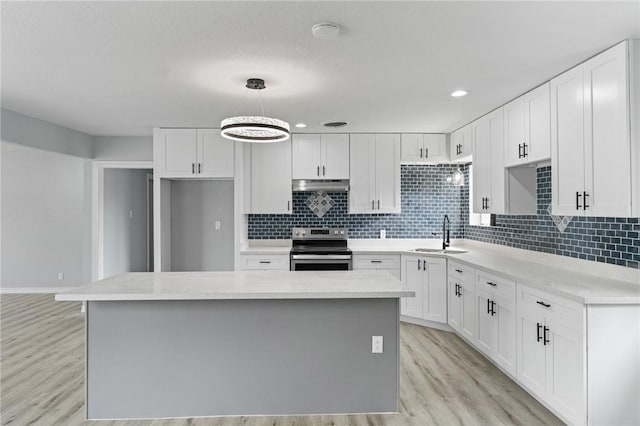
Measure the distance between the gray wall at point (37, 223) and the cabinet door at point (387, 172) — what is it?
16.4 ft

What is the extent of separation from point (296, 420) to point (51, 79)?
3.14 meters

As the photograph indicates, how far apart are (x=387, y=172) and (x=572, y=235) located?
236 cm

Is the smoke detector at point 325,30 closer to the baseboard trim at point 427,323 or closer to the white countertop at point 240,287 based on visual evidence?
the white countertop at point 240,287

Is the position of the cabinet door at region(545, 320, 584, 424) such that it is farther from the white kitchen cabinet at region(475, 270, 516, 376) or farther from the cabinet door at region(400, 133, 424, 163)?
the cabinet door at region(400, 133, 424, 163)

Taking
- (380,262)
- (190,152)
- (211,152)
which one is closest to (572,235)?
(380,262)

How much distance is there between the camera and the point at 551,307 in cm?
263

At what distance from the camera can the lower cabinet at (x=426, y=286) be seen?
462 centimetres

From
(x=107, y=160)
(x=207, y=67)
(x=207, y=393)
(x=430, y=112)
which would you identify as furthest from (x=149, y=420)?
(x=107, y=160)

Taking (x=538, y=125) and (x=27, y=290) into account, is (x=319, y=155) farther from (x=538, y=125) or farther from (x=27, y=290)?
(x=27, y=290)

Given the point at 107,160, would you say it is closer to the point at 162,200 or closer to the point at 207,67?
the point at 162,200

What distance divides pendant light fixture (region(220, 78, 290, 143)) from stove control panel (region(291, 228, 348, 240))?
96.3 inches

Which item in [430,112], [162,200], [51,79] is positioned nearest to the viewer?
[51,79]

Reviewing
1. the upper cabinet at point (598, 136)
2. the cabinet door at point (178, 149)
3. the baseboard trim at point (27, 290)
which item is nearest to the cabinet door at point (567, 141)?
the upper cabinet at point (598, 136)

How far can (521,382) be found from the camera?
302 cm
